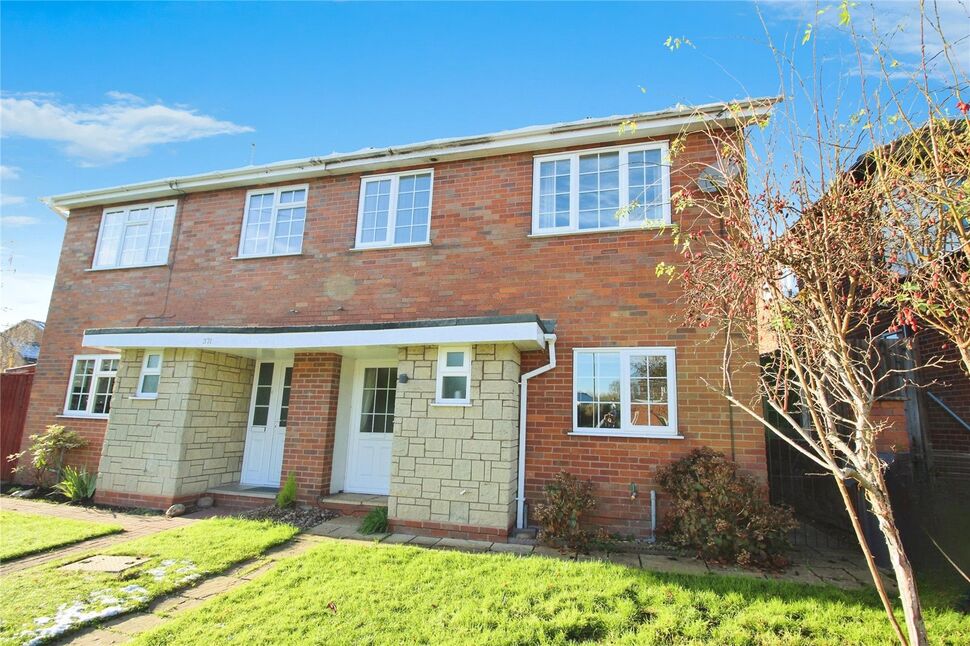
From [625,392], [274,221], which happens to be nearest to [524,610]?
[625,392]

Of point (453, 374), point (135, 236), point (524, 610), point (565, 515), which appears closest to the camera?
point (524, 610)

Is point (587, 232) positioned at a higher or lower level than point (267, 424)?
higher

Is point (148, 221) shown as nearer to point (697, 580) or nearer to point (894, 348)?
point (697, 580)

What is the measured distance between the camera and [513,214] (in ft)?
26.8

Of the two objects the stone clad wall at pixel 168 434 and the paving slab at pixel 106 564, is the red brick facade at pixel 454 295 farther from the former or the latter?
the paving slab at pixel 106 564

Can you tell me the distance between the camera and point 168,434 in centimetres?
820

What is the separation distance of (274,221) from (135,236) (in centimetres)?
383

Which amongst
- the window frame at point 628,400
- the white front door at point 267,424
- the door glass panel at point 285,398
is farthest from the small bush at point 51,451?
the window frame at point 628,400

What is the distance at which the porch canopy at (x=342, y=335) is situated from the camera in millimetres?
6770

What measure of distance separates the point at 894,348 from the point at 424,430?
6.85 metres

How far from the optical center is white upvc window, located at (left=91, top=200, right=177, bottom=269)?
10.5 metres

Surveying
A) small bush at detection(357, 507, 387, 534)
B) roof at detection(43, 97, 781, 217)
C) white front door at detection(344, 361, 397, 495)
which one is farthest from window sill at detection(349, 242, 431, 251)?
small bush at detection(357, 507, 387, 534)

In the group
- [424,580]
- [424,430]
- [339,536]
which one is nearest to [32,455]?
[339,536]

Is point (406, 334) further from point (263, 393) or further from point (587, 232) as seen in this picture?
point (263, 393)
